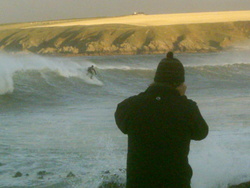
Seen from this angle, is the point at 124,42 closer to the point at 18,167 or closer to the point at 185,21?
the point at 185,21

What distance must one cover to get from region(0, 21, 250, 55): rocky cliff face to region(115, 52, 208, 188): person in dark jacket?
6154 centimetres

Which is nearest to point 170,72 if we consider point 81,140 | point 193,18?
point 81,140

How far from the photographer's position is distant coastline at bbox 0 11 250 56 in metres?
65.9

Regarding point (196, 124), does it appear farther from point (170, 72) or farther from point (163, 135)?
point (170, 72)

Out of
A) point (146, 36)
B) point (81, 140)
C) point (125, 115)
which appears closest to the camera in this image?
point (125, 115)

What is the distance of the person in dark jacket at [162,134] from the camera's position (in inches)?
95.0

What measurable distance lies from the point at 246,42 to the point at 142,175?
229 ft

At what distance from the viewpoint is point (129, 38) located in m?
71.0

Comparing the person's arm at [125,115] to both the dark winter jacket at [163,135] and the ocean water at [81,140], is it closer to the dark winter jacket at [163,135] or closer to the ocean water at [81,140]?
the dark winter jacket at [163,135]

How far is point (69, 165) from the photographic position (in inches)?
239

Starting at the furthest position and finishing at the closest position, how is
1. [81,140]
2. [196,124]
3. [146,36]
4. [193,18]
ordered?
[193,18], [146,36], [81,140], [196,124]

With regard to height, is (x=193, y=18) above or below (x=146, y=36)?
above

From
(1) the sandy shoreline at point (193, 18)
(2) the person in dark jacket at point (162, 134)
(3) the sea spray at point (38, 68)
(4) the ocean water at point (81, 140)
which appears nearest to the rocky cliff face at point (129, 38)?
(1) the sandy shoreline at point (193, 18)

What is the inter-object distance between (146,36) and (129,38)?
2963 mm
